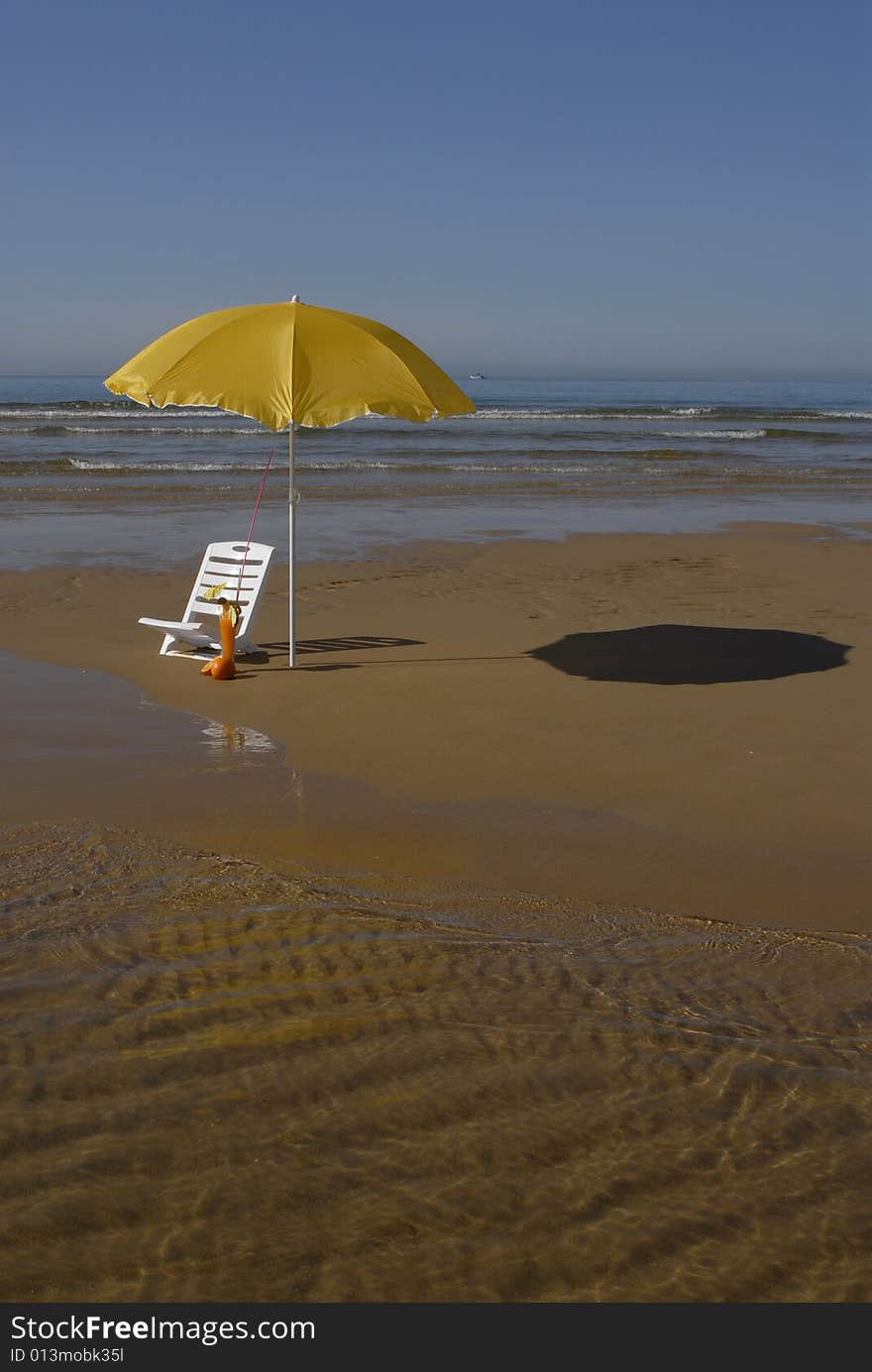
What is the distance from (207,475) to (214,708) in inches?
617

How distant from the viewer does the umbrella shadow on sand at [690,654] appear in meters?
8.53

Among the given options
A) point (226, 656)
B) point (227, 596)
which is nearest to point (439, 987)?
point (226, 656)

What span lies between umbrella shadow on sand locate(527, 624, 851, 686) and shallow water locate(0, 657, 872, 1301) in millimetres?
3832

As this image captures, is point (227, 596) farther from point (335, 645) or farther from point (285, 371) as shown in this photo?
point (285, 371)

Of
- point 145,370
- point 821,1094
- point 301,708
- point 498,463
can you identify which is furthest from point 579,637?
point 498,463

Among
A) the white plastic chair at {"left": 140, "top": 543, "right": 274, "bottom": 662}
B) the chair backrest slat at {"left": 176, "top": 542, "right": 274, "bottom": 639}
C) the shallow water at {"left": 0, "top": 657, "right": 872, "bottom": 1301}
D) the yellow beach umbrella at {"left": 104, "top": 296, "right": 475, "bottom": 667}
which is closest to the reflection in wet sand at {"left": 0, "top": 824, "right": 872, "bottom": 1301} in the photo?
the shallow water at {"left": 0, "top": 657, "right": 872, "bottom": 1301}

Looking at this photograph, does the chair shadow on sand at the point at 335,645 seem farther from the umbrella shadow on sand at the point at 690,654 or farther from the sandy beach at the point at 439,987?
the umbrella shadow on sand at the point at 690,654

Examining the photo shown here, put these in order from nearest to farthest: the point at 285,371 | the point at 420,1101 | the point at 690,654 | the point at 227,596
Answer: the point at 420,1101
the point at 285,371
the point at 690,654
the point at 227,596

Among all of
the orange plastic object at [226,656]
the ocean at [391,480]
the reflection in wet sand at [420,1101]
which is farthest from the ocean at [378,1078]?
the ocean at [391,480]

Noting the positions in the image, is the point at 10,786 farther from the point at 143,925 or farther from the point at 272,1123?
the point at 272,1123

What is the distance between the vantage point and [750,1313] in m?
2.84

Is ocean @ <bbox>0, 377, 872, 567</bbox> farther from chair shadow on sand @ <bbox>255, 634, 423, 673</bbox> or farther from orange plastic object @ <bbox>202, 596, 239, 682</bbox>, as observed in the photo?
orange plastic object @ <bbox>202, 596, 239, 682</bbox>

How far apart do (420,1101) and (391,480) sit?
1943cm

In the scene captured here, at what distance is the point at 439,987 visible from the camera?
164 inches
